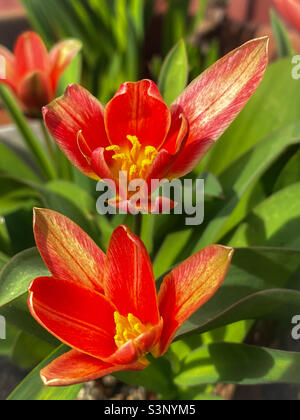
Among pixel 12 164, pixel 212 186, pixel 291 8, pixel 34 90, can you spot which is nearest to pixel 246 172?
pixel 212 186

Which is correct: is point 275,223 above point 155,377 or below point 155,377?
above

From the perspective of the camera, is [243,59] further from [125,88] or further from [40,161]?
[40,161]

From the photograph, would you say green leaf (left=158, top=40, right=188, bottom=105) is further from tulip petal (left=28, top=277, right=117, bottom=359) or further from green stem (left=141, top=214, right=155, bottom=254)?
tulip petal (left=28, top=277, right=117, bottom=359)

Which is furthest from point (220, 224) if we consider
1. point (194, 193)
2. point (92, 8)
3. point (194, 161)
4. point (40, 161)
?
point (92, 8)

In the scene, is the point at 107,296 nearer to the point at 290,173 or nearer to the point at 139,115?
the point at 139,115

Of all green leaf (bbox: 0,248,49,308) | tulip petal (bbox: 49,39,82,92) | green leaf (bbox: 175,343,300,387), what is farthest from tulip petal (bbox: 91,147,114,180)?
tulip petal (bbox: 49,39,82,92)

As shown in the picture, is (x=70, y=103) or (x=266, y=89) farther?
(x=266, y=89)
